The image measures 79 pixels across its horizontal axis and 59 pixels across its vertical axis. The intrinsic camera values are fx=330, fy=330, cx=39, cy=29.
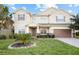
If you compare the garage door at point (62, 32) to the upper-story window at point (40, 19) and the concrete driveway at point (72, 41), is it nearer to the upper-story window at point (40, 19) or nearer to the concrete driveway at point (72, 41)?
the concrete driveway at point (72, 41)

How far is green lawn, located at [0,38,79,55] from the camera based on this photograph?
5578 mm

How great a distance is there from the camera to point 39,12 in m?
5.71

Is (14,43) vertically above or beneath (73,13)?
beneath

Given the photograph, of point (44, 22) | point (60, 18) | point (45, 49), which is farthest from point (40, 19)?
point (45, 49)

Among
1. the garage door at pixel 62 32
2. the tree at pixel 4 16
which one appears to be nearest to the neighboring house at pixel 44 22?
the garage door at pixel 62 32

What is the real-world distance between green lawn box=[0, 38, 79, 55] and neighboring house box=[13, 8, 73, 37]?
184 millimetres

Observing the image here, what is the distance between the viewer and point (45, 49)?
5.61 meters

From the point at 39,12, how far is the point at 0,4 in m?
0.68

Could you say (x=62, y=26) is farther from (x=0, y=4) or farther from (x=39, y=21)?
(x=0, y=4)

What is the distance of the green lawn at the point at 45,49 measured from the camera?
18.3 feet

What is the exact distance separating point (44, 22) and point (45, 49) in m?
0.47

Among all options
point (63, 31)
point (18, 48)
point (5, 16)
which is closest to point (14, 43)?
point (18, 48)

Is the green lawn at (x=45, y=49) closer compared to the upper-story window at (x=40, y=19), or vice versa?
the green lawn at (x=45, y=49)

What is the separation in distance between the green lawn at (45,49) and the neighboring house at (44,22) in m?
0.18
